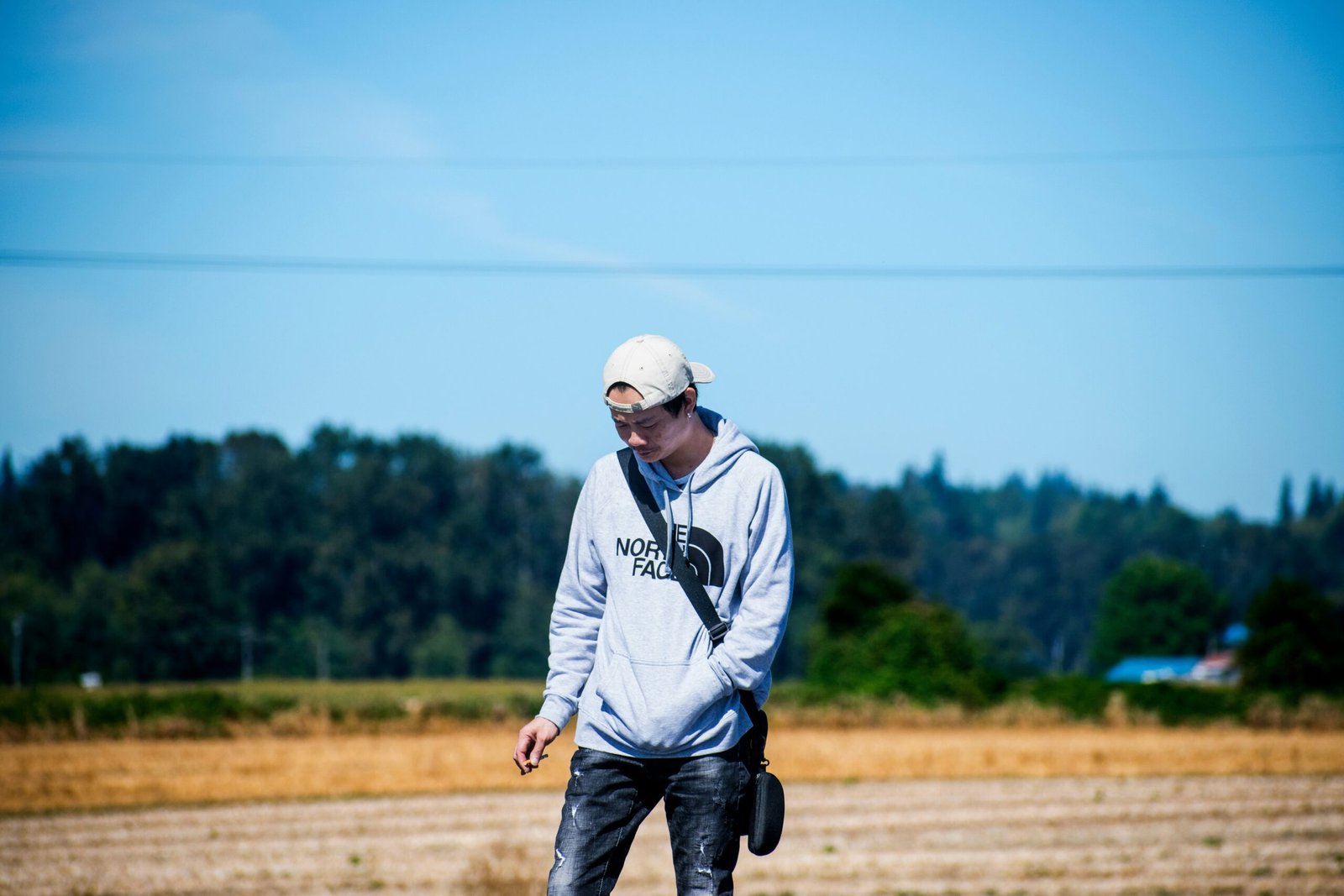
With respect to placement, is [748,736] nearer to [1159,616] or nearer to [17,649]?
[17,649]

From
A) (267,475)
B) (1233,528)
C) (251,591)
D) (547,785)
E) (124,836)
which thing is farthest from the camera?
(1233,528)

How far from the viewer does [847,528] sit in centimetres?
10306

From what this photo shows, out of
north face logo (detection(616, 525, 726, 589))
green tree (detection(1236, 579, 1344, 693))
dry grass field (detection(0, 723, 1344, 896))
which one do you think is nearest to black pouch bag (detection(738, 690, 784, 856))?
north face logo (detection(616, 525, 726, 589))

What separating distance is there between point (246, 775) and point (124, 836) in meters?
7.31

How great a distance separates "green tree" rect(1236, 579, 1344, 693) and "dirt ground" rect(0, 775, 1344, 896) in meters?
23.1

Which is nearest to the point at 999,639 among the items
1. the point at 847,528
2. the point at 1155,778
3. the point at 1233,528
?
the point at 847,528

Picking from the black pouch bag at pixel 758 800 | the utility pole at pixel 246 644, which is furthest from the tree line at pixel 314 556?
the black pouch bag at pixel 758 800

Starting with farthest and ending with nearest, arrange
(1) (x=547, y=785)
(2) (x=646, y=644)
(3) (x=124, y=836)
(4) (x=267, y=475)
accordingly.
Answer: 1. (4) (x=267, y=475)
2. (1) (x=547, y=785)
3. (3) (x=124, y=836)
4. (2) (x=646, y=644)

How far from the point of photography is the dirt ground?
11.4 metres

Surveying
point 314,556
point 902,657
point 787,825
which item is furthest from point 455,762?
point 314,556

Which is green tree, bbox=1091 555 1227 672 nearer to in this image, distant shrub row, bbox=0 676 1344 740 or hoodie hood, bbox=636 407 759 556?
distant shrub row, bbox=0 676 1344 740

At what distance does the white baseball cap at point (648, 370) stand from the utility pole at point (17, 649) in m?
77.9

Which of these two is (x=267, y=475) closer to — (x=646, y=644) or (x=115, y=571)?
(x=115, y=571)

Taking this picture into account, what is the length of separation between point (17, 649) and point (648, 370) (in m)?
79.4
